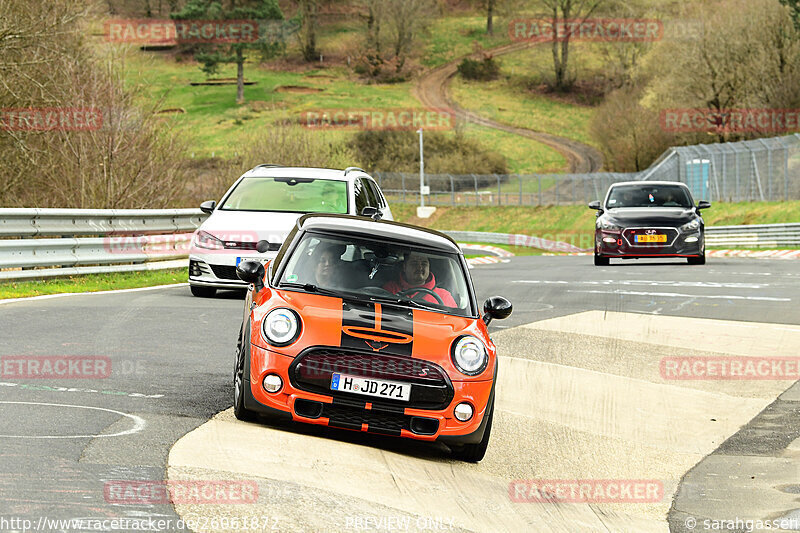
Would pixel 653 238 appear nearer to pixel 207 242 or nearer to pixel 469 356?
pixel 207 242

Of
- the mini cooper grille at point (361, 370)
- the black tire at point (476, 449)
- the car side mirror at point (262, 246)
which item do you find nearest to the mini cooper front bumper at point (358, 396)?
the mini cooper grille at point (361, 370)

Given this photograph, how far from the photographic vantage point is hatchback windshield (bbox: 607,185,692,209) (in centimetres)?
2341

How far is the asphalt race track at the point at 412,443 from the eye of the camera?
5547 mm

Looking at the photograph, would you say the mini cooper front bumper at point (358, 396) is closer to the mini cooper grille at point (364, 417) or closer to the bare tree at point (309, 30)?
the mini cooper grille at point (364, 417)

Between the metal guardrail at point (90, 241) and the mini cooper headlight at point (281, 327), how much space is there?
9487mm

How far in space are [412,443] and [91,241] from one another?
441 inches

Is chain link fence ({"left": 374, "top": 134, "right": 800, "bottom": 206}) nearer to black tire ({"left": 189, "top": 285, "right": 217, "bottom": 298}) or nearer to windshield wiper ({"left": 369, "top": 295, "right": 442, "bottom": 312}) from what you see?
black tire ({"left": 189, "top": 285, "right": 217, "bottom": 298})

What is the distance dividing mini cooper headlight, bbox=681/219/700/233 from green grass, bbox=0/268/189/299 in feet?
33.4

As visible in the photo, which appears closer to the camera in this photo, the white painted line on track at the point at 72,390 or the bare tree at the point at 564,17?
the white painted line on track at the point at 72,390

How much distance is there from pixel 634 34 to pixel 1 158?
281 ft

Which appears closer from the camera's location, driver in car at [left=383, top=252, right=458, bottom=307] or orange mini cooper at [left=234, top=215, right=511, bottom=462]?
orange mini cooper at [left=234, top=215, right=511, bottom=462]

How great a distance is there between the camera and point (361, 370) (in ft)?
22.9

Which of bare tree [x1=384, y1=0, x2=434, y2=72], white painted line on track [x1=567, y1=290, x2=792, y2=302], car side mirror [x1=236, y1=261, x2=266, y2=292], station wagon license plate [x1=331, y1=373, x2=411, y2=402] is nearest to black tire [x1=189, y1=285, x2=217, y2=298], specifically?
white painted line on track [x1=567, y1=290, x2=792, y2=302]

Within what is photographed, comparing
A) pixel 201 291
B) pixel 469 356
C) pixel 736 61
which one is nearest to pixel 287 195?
pixel 201 291
